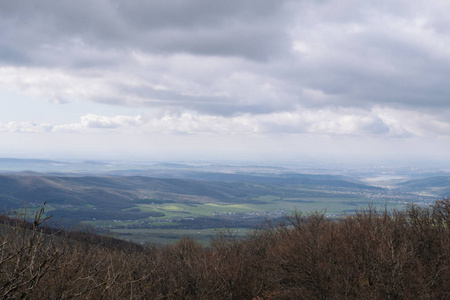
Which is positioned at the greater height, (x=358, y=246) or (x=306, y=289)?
(x=358, y=246)

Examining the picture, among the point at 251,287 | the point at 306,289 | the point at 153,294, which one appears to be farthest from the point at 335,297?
the point at 153,294

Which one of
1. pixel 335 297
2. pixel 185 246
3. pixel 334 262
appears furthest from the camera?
pixel 185 246

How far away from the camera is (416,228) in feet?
107

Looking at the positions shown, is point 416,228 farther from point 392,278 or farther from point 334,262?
point 392,278

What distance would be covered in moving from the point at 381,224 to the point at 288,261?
971 centimetres

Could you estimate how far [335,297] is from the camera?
24.9 m

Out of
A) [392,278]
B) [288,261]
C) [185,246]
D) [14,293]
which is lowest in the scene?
[185,246]

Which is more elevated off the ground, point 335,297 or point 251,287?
point 335,297

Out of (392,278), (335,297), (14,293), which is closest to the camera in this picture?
(14,293)

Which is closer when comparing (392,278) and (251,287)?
(392,278)

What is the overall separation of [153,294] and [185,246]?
21080mm

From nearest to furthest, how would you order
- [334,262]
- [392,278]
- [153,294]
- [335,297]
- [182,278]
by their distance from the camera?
1. [392,278]
2. [335,297]
3. [153,294]
4. [334,262]
5. [182,278]

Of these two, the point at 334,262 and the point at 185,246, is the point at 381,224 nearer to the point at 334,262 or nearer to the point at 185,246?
the point at 334,262

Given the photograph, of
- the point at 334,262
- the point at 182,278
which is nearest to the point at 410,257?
the point at 334,262
